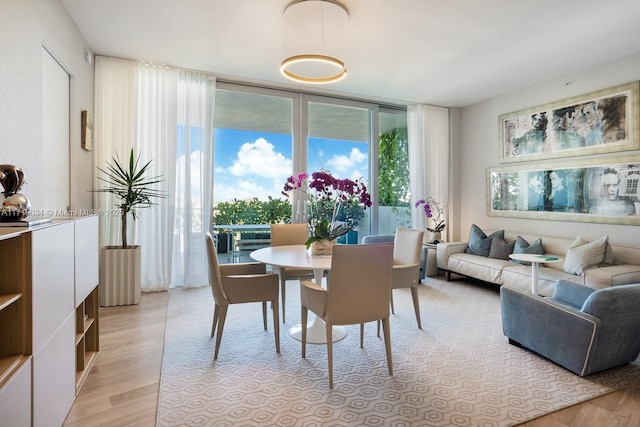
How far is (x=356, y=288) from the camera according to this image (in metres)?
2.27

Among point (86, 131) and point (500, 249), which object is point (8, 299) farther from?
point (500, 249)

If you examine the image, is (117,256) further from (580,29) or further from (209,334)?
(580,29)

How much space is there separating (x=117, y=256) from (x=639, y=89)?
20.0ft

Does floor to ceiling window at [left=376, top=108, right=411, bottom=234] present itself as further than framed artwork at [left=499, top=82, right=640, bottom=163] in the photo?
Yes

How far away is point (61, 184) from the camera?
3219 millimetres

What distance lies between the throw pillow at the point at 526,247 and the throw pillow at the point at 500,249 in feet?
0.26

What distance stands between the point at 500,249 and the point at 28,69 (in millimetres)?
5340

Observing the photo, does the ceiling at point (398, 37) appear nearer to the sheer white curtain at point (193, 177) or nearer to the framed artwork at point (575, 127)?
the sheer white curtain at point (193, 177)

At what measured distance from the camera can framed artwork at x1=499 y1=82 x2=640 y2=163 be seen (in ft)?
13.0

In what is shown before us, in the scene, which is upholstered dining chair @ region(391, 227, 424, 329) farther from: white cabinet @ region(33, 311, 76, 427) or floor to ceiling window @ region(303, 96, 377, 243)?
white cabinet @ region(33, 311, 76, 427)

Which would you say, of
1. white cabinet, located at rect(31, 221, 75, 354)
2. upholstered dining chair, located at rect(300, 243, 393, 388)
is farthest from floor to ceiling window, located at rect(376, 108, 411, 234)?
white cabinet, located at rect(31, 221, 75, 354)

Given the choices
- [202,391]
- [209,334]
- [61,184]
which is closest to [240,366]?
[202,391]

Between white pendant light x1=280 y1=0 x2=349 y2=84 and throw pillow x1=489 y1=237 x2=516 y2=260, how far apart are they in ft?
10.6

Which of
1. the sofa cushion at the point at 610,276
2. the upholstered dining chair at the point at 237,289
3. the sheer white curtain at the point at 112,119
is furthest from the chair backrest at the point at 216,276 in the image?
the sofa cushion at the point at 610,276
